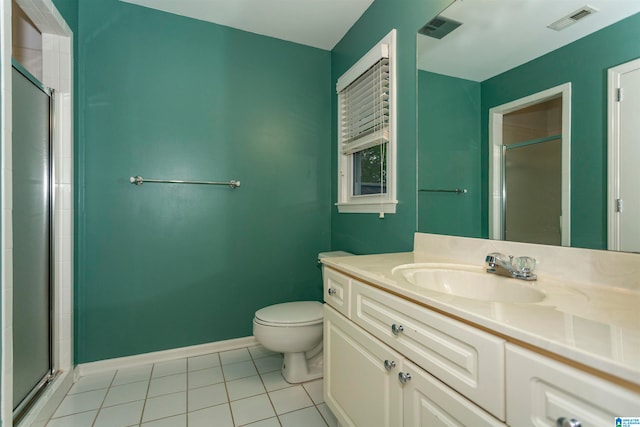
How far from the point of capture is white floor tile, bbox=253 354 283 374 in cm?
193

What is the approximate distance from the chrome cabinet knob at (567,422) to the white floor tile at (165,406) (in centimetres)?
162

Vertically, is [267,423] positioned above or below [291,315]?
below

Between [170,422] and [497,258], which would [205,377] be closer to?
[170,422]

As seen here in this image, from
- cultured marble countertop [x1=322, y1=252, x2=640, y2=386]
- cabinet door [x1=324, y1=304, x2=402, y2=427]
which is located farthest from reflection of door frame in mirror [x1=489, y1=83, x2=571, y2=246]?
cabinet door [x1=324, y1=304, x2=402, y2=427]

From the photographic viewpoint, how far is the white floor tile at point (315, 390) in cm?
162

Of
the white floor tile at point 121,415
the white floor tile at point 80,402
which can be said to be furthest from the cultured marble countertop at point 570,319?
the white floor tile at point 80,402

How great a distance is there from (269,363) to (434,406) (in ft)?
4.82

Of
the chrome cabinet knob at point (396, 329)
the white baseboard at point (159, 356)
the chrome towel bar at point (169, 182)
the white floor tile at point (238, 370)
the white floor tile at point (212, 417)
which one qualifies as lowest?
the white floor tile at point (238, 370)

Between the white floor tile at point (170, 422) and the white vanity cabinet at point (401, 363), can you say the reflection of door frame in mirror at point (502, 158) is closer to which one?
the white vanity cabinet at point (401, 363)

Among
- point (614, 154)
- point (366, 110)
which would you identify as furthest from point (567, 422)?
point (366, 110)

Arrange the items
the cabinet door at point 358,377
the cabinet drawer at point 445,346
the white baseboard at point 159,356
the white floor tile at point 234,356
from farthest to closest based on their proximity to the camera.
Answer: the white floor tile at point 234,356 → the white baseboard at point 159,356 → the cabinet door at point 358,377 → the cabinet drawer at point 445,346

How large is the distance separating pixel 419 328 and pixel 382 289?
0.66 feet

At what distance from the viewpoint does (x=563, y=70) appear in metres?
0.96

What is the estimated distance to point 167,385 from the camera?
A: 1750 mm
